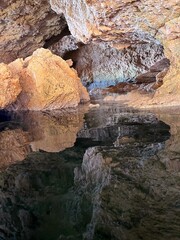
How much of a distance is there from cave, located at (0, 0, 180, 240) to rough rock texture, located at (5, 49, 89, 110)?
22 mm

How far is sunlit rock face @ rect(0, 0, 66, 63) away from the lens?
23.4 ft

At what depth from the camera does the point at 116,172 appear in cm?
179

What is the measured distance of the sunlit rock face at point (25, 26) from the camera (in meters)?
→ 7.14

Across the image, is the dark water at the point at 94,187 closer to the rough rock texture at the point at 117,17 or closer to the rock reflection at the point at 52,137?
the rock reflection at the point at 52,137

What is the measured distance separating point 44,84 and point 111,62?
16.4 feet

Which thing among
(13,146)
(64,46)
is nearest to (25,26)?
(64,46)

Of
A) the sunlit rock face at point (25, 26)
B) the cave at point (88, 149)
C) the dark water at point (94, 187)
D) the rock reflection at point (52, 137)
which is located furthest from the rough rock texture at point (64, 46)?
the dark water at point (94, 187)

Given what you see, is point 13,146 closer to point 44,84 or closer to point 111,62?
point 44,84

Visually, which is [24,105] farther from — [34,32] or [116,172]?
[116,172]

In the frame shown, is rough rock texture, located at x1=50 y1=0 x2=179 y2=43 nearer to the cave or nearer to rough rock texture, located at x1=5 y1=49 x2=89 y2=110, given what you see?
the cave

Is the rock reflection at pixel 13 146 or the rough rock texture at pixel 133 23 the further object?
the rough rock texture at pixel 133 23

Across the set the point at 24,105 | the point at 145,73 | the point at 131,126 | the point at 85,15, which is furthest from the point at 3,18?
the point at 131,126

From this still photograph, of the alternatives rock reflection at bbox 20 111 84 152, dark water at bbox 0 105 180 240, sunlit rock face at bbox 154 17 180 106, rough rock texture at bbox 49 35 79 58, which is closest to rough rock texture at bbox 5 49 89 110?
sunlit rock face at bbox 154 17 180 106

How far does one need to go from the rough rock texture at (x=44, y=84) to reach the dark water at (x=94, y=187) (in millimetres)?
3838
